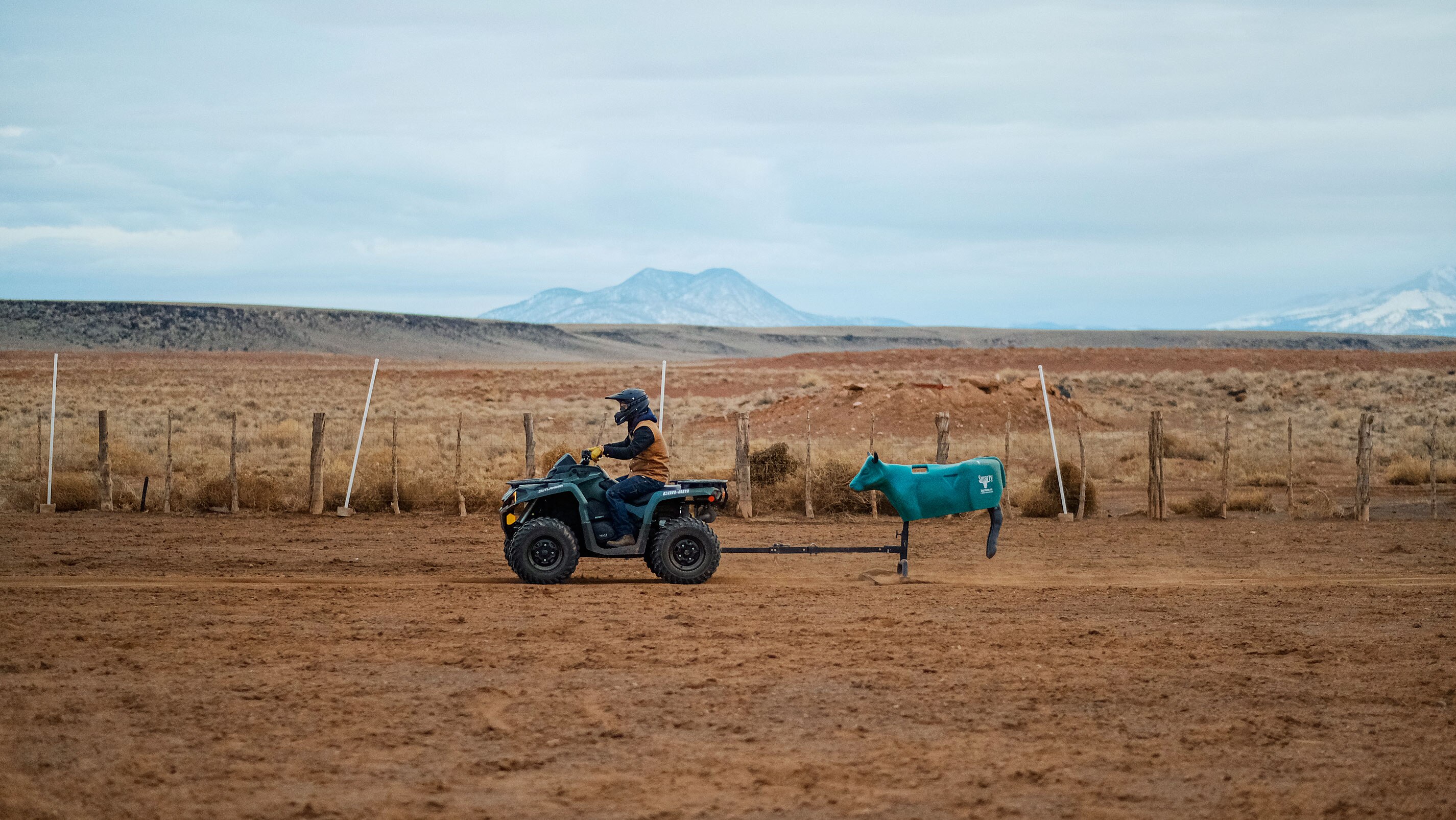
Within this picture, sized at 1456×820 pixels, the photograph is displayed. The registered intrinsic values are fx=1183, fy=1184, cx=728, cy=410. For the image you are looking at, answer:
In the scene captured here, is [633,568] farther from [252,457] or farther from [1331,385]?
[1331,385]

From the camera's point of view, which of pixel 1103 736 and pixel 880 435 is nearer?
pixel 1103 736

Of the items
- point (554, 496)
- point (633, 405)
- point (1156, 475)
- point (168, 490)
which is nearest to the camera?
point (633, 405)

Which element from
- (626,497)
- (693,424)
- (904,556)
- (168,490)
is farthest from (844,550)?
(693,424)

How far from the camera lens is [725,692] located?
7488mm

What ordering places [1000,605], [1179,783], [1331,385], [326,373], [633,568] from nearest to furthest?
[1179,783], [1000,605], [633,568], [1331,385], [326,373]

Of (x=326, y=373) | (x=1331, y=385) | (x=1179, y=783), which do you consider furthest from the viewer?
(x=326, y=373)

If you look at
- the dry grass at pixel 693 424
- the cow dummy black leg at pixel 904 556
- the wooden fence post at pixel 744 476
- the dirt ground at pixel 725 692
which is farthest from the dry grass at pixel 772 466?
the cow dummy black leg at pixel 904 556

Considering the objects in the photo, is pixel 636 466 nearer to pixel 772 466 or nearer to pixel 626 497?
pixel 626 497

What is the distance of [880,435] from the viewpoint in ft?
103

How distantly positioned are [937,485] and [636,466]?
9.45ft

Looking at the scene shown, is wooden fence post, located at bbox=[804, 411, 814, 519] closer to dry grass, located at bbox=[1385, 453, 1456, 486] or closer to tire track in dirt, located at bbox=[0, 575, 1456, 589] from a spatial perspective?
tire track in dirt, located at bbox=[0, 575, 1456, 589]

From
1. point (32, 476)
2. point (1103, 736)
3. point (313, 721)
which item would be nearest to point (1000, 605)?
point (1103, 736)

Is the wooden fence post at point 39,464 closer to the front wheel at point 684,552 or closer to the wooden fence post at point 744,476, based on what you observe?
the wooden fence post at point 744,476

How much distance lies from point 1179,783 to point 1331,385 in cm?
4680
